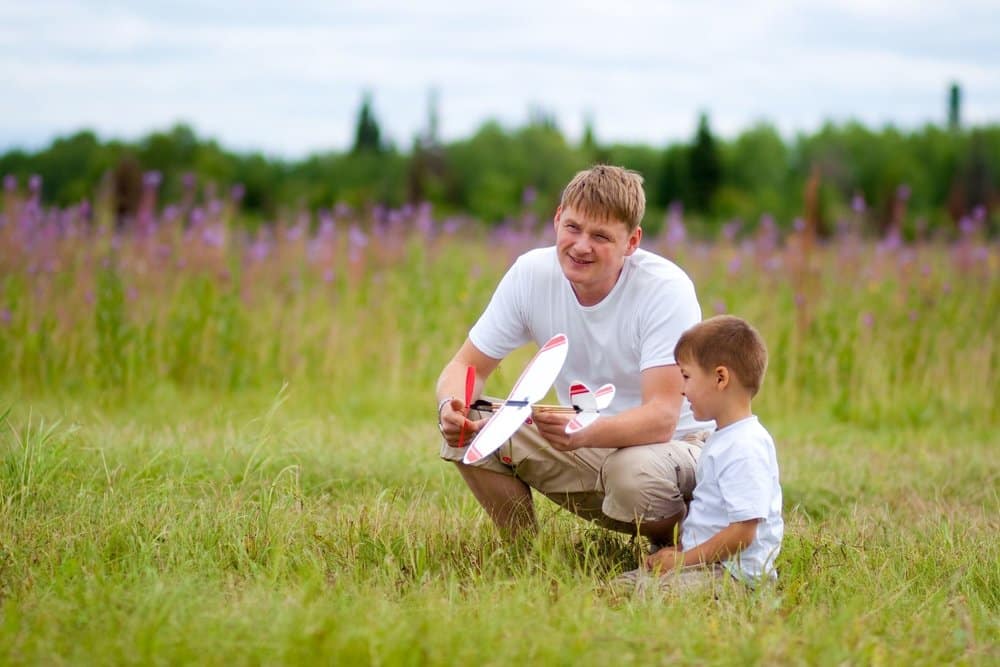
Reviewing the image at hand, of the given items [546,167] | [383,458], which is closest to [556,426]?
[383,458]

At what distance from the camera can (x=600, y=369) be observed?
358 centimetres

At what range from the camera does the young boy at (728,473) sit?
3061 mm

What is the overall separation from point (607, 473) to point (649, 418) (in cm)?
23

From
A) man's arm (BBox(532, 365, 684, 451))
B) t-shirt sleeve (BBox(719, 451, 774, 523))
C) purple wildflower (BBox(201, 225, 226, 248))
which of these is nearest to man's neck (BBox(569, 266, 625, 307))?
man's arm (BBox(532, 365, 684, 451))

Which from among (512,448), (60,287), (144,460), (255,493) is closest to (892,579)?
(512,448)

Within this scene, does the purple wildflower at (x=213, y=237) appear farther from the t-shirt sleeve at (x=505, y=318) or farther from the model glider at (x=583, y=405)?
the model glider at (x=583, y=405)

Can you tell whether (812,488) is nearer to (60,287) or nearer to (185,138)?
(60,287)

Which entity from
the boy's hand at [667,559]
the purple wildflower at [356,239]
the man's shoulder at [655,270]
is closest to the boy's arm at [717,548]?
the boy's hand at [667,559]

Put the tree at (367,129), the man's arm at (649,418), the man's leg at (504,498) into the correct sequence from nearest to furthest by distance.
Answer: the man's arm at (649,418), the man's leg at (504,498), the tree at (367,129)

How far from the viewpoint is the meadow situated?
265 centimetres

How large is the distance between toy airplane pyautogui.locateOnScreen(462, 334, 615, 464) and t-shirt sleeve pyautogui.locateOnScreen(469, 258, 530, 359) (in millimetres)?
595

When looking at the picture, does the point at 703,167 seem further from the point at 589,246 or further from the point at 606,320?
the point at 589,246

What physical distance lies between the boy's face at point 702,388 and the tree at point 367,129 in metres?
64.7

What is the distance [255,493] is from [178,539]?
53 cm
